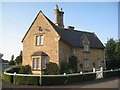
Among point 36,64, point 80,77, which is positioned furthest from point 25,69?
point 80,77

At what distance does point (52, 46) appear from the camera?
83.1 ft

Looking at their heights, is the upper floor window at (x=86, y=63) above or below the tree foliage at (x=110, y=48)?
below

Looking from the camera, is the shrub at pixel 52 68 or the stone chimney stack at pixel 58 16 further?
the stone chimney stack at pixel 58 16

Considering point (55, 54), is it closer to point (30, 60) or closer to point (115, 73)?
point (30, 60)

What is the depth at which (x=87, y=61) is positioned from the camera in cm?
3072

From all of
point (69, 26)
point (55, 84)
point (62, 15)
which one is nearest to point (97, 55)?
point (69, 26)

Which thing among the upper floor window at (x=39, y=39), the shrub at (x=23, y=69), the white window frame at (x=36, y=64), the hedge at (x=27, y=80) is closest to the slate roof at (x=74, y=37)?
the upper floor window at (x=39, y=39)

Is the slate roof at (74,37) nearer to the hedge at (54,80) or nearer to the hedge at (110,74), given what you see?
the hedge at (110,74)

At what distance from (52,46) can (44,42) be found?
1.76 m

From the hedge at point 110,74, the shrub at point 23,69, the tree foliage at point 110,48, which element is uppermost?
the tree foliage at point 110,48

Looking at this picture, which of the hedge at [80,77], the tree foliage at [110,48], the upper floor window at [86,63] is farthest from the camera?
the tree foliage at [110,48]

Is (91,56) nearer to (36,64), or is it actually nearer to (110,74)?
(110,74)

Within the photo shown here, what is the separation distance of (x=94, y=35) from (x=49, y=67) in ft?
58.5

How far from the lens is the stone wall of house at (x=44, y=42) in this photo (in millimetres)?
25109
